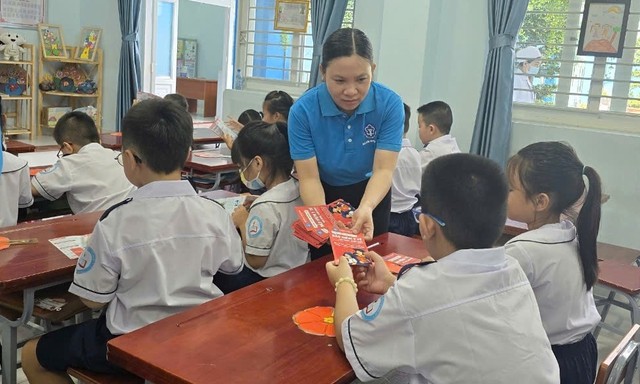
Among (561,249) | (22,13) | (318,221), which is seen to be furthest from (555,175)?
(22,13)

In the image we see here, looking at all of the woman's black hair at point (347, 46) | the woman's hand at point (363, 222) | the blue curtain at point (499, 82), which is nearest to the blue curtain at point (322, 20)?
the blue curtain at point (499, 82)

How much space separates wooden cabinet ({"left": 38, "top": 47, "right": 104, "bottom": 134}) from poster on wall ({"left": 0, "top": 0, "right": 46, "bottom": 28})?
463 mm

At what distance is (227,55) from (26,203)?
500cm

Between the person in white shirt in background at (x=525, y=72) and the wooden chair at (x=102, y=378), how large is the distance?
413cm

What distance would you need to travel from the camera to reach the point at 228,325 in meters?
1.50

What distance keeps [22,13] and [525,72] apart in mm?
6519

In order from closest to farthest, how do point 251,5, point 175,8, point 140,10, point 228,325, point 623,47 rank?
point 228,325
point 623,47
point 251,5
point 140,10
point 175,8

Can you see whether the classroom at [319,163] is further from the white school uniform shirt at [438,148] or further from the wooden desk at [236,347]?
the white school uniform shirt at [438,148]

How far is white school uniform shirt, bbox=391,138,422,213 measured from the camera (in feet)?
12.3

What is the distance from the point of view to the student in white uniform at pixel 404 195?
375cm

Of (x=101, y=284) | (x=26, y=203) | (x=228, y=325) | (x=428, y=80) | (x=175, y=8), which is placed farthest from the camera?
(x=175, y=8)

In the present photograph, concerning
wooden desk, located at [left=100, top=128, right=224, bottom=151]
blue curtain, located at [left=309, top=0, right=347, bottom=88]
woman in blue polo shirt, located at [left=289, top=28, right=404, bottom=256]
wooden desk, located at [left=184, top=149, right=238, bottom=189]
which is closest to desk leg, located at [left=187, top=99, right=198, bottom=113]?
wooden desk, located at [left=100, top=128, right=224, bottom=151]

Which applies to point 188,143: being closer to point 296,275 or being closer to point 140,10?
point 296,275

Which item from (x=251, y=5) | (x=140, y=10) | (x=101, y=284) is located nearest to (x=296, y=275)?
(x=101, y=284)
